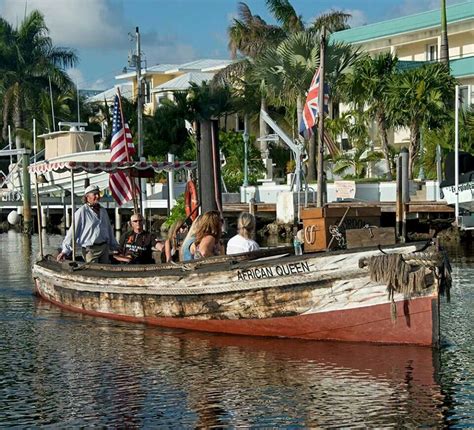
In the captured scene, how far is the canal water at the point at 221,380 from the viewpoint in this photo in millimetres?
10086

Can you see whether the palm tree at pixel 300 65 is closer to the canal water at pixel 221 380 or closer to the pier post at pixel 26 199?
the pier post at pixel 26 199

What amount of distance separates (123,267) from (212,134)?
294 cm

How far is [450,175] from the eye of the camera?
104ft

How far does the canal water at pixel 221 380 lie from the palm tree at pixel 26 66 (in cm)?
5494

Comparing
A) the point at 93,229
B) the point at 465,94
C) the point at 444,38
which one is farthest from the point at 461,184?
the point at 465,94

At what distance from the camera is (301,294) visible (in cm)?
1335

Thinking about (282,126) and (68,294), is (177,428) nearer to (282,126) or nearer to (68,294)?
(68,294)

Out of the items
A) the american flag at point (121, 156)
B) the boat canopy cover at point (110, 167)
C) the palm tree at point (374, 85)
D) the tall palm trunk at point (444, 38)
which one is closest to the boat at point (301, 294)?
the boat canopy cover at point (110, 167)

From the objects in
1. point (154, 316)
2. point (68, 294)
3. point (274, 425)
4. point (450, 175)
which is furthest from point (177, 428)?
point (450, 175)

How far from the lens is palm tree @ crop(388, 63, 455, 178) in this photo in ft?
131

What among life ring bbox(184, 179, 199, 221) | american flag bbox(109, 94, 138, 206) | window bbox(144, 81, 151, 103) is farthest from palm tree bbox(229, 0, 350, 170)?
life ring bbox(184, 179, 199, 221)

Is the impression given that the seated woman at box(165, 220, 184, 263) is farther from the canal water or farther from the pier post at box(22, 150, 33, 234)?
the pier post at box(22, 150, 33, 234)

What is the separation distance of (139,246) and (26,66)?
56.9 metres

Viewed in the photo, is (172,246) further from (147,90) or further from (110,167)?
(147,90)
